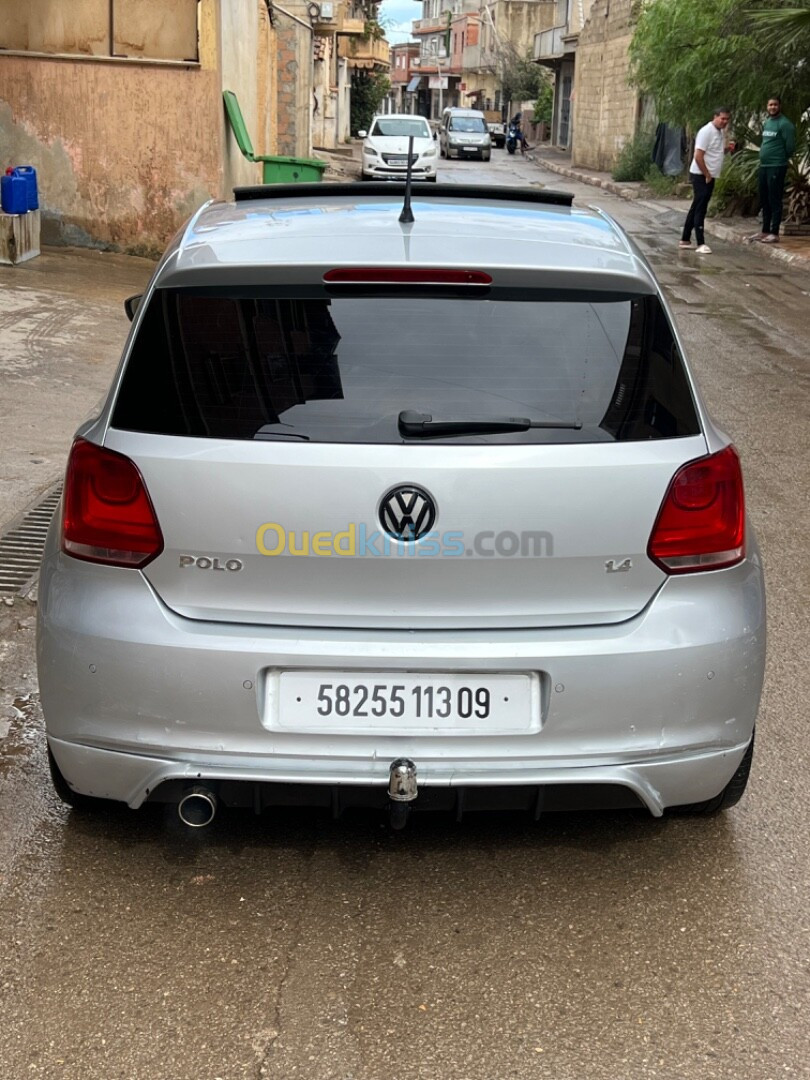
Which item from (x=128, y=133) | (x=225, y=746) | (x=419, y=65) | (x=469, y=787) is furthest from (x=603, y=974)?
(x=419, y=65)

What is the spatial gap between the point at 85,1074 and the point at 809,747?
8.36 ft

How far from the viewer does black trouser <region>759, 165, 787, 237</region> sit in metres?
19.7

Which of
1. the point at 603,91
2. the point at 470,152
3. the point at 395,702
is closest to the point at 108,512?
the point at 395,702

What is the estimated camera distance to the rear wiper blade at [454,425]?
3.01 m

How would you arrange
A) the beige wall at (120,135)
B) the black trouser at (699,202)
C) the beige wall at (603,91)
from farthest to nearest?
the beige wall at (603,91), the black trouser at (699,202), the beige wall at (120,135)

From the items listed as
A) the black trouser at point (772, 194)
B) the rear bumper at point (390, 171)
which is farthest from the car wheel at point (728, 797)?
the rear bumper at point (390, 171)

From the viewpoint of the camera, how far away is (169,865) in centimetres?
347

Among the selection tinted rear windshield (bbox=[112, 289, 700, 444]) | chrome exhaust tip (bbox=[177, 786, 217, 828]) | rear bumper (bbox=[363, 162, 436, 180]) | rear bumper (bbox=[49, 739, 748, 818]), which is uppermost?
tinted rear windshield (bbox=[112, 289, 700, 444])

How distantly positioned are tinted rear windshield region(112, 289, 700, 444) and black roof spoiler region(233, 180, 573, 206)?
1.07 m

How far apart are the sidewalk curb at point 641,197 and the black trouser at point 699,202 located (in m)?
1.04

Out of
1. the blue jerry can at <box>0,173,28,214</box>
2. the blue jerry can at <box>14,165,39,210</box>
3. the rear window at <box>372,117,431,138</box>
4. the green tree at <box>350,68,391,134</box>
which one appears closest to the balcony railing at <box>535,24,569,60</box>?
the green tree at <box>350,68,391,134</box>

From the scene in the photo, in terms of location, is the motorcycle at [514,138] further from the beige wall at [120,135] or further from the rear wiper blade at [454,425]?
the rear wiper blade at [454,425]

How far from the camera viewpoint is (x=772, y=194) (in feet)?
66.7

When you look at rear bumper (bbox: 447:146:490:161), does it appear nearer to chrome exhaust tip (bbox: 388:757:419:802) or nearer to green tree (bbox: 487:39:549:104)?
green tree (bbox: 487:39:549:104)
